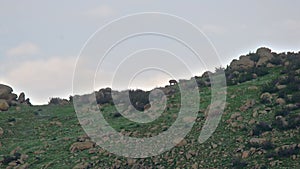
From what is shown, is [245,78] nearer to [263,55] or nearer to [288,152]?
[263,55]

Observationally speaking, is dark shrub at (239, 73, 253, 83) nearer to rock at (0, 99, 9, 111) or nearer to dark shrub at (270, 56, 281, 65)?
dark shrub at (270, 56, 281, 65)

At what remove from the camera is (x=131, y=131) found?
117ft

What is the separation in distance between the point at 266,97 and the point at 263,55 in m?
12.7

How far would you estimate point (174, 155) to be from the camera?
3086 cm

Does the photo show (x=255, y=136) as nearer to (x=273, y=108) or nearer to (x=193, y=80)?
(x=273, y=108)

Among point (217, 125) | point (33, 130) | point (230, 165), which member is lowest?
point (230, 165)

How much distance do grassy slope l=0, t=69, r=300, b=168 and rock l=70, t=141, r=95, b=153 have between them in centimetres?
37

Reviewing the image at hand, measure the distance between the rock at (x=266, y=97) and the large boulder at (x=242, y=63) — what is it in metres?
11.0

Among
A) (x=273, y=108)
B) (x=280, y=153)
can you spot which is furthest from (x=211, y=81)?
(x=280, y=153)

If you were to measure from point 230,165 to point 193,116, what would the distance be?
7928mm

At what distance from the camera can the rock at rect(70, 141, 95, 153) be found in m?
34.8

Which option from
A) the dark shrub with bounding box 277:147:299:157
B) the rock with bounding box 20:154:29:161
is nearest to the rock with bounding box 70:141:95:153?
the rock with bounding box 20:154:29:161

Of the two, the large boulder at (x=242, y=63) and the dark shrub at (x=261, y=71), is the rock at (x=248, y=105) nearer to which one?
the dark shrub at (x=261, y=71)

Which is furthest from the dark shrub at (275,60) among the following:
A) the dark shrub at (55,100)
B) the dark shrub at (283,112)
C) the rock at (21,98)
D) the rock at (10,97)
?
the rock at (10,97)
